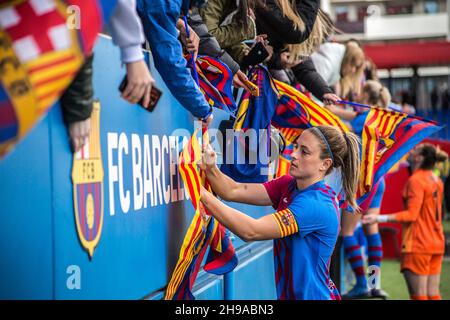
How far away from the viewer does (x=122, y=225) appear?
2.93 metres

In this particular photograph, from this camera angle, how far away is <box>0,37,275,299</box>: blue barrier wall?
2.19 metres

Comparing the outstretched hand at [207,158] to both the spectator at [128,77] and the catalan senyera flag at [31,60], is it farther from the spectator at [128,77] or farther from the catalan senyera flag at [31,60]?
the catalan senyera flag at [31,60]

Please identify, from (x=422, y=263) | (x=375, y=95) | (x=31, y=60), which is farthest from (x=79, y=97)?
(x=375, y=95)

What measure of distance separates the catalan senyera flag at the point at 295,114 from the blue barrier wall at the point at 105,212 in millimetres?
479

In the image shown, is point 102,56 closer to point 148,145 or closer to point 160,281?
point 148,145

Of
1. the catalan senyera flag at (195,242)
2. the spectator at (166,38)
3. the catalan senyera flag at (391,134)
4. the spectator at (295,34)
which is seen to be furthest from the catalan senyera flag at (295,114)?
the spectator at (166,38)

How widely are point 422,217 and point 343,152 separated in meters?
3.39

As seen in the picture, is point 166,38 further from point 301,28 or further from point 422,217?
point 422,217

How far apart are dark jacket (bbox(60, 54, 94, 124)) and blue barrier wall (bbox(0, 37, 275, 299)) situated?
34mm

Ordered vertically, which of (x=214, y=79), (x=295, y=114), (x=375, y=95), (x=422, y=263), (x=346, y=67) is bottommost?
(x=422, y=263)

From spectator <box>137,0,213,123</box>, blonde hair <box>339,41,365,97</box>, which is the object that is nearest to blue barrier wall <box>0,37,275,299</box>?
spectator <box>137,0,213,123</box>

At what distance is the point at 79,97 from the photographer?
2.29 metres

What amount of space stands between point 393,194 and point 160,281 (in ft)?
24.0

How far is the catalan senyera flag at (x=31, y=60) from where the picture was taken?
1.50 metres
